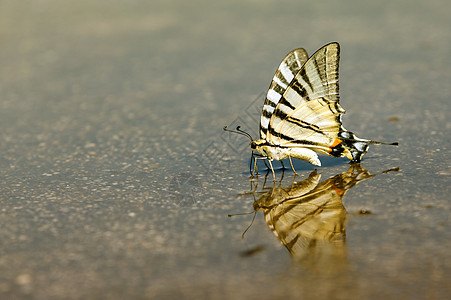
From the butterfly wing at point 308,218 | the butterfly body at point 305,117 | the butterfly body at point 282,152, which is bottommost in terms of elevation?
the butterfly wing at point 308,218

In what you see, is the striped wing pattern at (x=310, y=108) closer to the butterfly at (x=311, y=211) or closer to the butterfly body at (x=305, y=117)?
the butterfly body at (x=305, y=117)

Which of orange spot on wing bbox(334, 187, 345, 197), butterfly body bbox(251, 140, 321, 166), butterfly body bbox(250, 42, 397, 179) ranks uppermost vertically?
butterfly body bbox(250, 42, 397, 179)

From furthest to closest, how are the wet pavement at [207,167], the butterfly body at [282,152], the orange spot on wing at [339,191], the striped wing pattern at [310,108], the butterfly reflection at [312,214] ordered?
the butterfly body at [282,152]
the striped wing pattern at [310,108]
the orange spot on wing at [339,191]
the butterfly reflection at [312,214]
the wet pavement at [207,167]

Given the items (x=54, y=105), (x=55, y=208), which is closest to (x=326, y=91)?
(x=55, y=208)

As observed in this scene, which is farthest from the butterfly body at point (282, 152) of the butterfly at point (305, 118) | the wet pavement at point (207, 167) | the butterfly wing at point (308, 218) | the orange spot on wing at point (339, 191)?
the orange spot on wing at point (339, 191)

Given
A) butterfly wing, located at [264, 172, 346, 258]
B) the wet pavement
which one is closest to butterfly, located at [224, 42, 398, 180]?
the wet pavement

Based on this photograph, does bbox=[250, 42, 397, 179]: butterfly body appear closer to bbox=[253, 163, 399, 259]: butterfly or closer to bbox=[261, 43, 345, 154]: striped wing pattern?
bbox=[261, 43, 345, 154]: striped wing pattern

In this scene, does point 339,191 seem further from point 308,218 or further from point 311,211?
point 308,218

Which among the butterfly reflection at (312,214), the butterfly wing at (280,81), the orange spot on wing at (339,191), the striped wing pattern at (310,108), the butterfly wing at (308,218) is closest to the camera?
the butterfly reflection at (312,214)

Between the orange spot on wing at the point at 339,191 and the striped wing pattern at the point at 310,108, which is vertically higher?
the striped wing pattern at the point at 310,108
